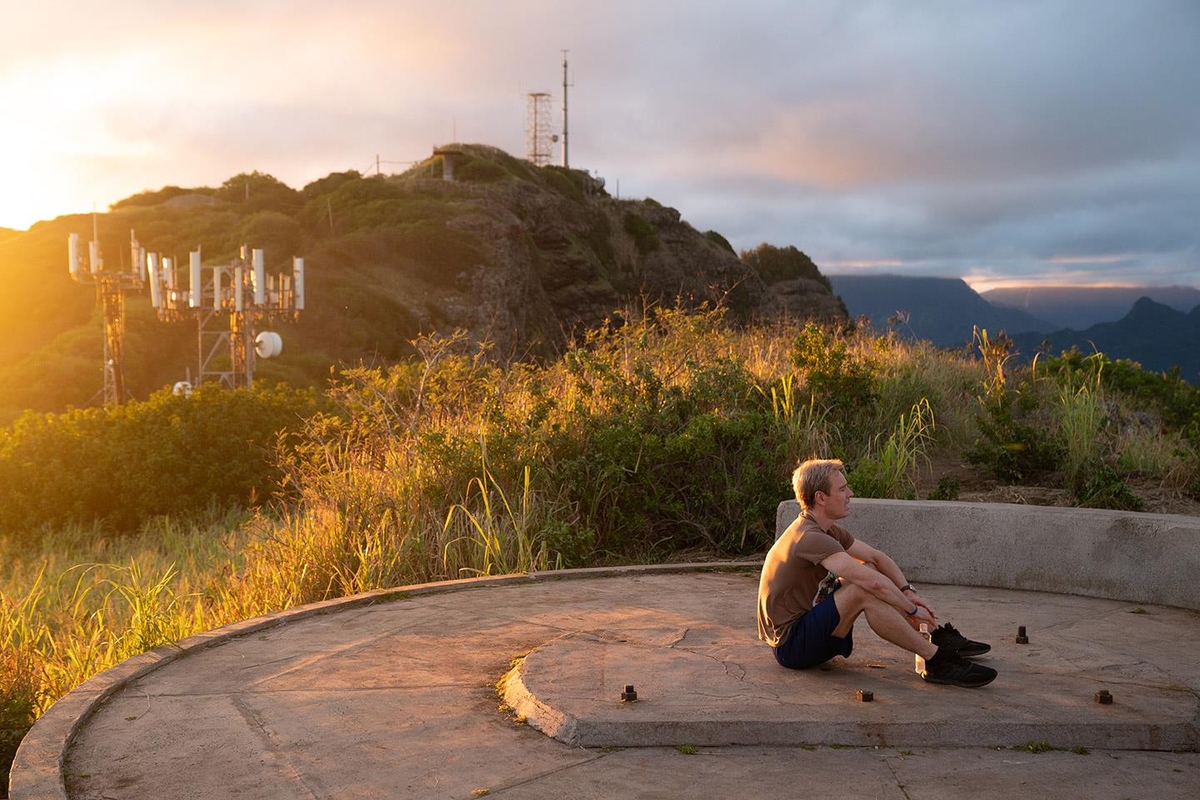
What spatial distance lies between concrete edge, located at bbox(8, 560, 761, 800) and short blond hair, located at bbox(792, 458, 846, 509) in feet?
9.45

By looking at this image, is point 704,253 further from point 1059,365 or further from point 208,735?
point 208,735

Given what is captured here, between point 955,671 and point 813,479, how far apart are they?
3.38ft

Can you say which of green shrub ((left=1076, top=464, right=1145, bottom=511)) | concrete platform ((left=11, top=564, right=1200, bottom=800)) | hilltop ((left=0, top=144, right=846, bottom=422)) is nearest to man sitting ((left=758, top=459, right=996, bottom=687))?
concrete platform ((left=11, top=564, right=1200, bottom=800))

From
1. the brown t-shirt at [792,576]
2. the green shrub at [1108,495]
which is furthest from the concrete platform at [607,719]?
the green shrub at [1108,495]

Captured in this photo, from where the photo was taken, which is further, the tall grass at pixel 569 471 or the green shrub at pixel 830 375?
the green shrub at pixel 830 375

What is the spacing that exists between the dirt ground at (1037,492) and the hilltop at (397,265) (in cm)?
2783

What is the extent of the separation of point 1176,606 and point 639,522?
4.12m

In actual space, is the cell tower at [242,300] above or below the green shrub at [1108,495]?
above

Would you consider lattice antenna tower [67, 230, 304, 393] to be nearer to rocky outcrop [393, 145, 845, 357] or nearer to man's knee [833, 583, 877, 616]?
rocky outcrop [393, 145, 845, 357]

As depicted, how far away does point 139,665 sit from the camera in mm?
5414

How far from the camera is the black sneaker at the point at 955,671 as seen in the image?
4.79m

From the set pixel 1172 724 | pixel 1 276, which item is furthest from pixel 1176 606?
pixel 1 276

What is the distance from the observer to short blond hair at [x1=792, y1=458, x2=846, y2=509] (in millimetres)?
5004

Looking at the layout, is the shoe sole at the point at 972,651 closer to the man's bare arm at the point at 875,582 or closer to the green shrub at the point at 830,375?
the man's bare arm at the point at 875,582
